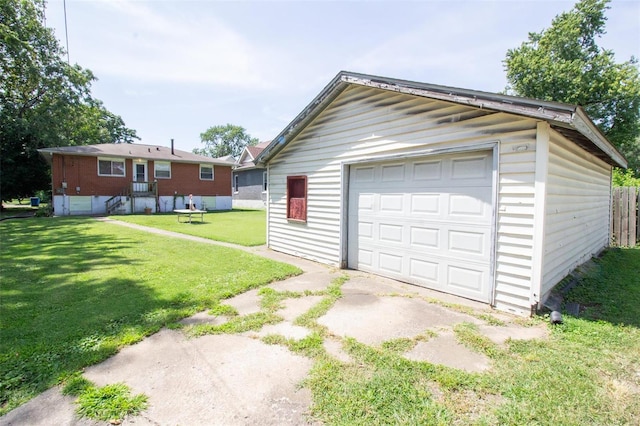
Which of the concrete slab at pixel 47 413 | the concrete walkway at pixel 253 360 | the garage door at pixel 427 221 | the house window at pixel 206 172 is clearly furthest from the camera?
the house window at pixel 206 172

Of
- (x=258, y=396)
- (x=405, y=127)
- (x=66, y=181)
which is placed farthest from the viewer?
(x=66, y=181)

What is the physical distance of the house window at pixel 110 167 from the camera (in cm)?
1967

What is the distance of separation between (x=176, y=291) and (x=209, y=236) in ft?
20.1

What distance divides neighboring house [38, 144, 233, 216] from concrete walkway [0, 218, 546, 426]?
63.6 feet

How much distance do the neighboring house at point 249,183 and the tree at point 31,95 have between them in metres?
13.2

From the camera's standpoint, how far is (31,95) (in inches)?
899

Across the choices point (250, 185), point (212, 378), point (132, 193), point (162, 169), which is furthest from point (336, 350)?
point (250, 185)

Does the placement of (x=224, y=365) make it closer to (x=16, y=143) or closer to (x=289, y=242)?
(x=289, y=242)

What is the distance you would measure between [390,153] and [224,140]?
69.4 meters

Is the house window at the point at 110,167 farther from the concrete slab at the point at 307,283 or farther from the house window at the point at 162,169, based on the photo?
the concrete slab at the point at 307,283

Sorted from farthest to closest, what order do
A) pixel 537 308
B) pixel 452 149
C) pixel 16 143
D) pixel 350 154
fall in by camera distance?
pixel 16 143 → pixel 350 154 → pixel 452 149 → pixel 537 308

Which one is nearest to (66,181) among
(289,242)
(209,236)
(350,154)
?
(209,236)

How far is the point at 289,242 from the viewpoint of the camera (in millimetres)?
8367

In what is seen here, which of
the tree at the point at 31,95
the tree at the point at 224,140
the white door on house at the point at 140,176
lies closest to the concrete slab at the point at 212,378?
the white door on house at the point at 140,176
